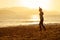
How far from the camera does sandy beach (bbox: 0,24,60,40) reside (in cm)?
160

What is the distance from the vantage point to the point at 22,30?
170 centimetres

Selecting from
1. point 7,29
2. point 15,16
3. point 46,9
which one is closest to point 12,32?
point 7,29

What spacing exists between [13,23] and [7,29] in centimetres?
16

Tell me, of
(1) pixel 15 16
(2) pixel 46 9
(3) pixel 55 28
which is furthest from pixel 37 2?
(3) pixel 55 28

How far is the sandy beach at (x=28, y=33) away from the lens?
5.25 feet

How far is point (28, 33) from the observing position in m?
1.65

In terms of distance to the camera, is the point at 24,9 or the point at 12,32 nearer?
the point at 12,32

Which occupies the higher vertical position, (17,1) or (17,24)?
(17,1)

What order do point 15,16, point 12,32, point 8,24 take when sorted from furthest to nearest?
1. point 15,16
2. point 8,24
3. point 12,32

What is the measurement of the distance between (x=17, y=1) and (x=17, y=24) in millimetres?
356

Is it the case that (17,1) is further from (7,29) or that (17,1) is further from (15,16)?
(7,29)

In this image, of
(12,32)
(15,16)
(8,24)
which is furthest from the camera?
(15,16)

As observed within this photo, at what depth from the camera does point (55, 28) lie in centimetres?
173

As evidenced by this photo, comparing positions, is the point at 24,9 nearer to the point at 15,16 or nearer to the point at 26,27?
the point at 15,16
